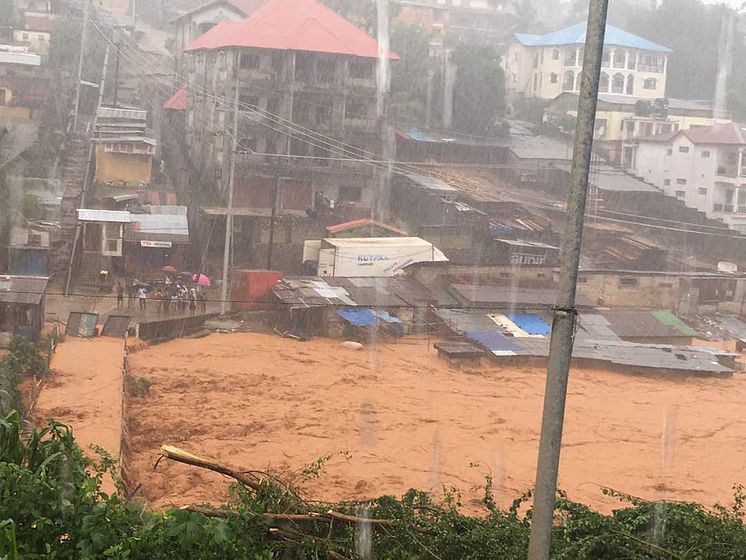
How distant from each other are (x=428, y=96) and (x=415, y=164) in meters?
1.52

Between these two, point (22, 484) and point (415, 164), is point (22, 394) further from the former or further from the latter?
point (415, 164)

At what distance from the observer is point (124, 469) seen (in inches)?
180

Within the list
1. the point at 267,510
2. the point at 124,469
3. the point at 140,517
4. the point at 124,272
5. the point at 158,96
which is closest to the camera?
the point at 140,517

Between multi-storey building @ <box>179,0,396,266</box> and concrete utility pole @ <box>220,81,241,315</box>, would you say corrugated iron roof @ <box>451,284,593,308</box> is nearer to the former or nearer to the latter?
multi-storey building @ <box>179,0,396,266</box>

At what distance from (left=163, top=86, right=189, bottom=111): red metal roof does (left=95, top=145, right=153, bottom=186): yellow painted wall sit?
4.49ft

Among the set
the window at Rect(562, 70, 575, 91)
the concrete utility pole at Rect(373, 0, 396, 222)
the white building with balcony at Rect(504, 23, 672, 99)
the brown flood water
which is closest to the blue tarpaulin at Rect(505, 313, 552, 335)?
the brown flood water

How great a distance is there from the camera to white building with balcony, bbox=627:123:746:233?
1118 centimetres

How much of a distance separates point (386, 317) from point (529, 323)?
1.35m

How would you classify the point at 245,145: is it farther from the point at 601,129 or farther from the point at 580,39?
the point at 580,39

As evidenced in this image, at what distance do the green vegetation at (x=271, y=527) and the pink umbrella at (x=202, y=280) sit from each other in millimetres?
5436

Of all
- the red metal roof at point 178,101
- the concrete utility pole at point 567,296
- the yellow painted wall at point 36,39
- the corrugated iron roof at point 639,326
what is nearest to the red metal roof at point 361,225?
the corrugated iron roof at point 639,326

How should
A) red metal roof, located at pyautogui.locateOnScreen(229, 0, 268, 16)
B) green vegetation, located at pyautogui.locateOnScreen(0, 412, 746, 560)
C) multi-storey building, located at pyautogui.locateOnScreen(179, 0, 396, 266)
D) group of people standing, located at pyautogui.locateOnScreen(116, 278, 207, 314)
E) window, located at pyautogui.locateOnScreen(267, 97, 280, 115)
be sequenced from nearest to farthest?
green vegetation, located at pyautogui.locateOnScreen(0, 412, 746, 560), group of people standing, located at pyautogui.locateOnScreen(116, 278, 207, 314), multi-storey building, located at pyautogui.locateOnScreen(179, 0, 396, 266), window, located at pyautogui.locateOnScreen(267, 97, 280, 115), red metal roof, located at pyautogui.locateOnScreen(229, 0, 268, 16)

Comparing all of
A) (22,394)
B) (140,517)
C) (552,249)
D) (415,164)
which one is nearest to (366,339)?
(552,249)

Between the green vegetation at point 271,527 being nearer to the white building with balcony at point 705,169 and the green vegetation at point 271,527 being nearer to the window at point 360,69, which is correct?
the window at point 360,69
